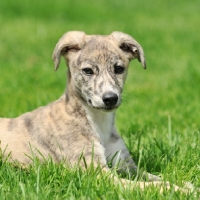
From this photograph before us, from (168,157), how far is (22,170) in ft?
4.42

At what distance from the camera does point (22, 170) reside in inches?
183

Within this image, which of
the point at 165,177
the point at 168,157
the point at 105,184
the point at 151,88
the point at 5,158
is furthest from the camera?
the point at 151,88

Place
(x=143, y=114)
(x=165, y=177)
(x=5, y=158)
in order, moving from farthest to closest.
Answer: (x=143, y=114) → (x=5, y=158) → (x=165, y=177)

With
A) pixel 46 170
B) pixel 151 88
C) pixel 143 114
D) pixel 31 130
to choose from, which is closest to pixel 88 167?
pixel 46 170

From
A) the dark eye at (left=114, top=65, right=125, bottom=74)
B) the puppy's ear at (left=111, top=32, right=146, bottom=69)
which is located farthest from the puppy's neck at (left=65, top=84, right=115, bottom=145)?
the puppy's ear at (left=111, top=32, right=146, bottom=69)

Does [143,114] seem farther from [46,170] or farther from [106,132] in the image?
[46,170]

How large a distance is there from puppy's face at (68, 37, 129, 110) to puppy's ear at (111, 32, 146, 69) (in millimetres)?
121

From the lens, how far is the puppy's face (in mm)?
4739

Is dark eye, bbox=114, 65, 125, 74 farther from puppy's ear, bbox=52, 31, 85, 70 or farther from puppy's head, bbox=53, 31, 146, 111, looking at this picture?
puppy's ear, bbox=52, 31, 85, 70

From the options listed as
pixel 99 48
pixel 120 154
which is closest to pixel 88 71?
pixel 99 48

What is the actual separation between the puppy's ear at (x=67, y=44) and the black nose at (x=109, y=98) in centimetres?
59

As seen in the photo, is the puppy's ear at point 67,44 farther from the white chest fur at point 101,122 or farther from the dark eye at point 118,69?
the white chest fur at point 101,122

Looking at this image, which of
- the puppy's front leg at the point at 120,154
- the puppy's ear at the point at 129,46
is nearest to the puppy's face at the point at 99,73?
the puppy's ear at the point at 129,46

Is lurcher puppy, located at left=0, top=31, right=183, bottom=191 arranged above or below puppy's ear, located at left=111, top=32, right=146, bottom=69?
below
